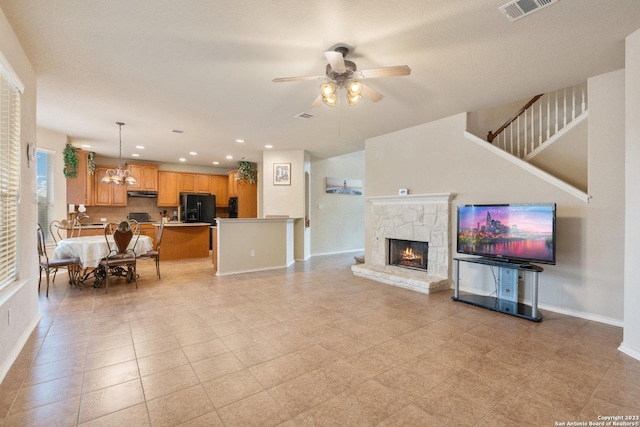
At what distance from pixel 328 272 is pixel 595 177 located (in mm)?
4125

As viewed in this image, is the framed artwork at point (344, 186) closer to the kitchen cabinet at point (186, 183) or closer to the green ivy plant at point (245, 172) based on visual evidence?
the green ivy plant at point (245, 172)

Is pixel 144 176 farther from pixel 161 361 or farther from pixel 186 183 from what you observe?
pixel 161 361

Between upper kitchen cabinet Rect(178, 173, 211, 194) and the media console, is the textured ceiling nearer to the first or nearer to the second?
the media console

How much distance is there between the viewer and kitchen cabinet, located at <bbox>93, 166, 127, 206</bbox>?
7266mm

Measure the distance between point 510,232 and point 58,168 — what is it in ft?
25.2

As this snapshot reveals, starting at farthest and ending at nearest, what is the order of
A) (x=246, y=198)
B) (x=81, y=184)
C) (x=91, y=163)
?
(x=246, y=198)
(x=91, y=163)
(x=81, y=184)

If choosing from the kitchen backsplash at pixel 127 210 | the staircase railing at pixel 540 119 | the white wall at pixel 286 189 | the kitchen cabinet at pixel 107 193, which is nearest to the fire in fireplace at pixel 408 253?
the staircase railing at pixel 540 119

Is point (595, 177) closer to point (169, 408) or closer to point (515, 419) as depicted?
point (515, 419)

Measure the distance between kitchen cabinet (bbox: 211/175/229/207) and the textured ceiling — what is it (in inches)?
181

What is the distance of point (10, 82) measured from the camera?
2.38 meters

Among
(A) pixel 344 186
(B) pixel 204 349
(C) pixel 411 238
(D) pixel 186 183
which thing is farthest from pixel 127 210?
→ (C) pixel 411 238

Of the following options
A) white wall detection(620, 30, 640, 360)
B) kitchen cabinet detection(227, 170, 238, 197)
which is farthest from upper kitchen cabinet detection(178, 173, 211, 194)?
white wall detection(620, 30, 640, 360)

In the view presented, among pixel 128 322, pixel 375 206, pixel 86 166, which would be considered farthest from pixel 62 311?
pixel 375 206

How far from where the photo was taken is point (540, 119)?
163 inches
